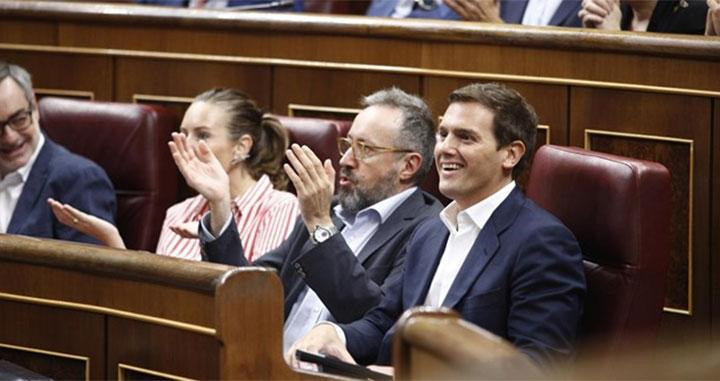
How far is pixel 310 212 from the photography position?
5.92 feet

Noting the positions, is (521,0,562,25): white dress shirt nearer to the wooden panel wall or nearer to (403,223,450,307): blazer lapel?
the wooden panel wall

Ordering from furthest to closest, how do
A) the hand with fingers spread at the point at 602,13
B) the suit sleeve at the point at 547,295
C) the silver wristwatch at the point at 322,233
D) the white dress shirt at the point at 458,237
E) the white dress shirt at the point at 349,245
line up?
the hand with fingers spread at the point at 602,13, the white dress shirt at the point at 349,245, the silver wristwatch at the point at 322,233, the white dress shirt at the point at 458,237, the suit sleeve at the point at 547,295

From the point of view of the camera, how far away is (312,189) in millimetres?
1807

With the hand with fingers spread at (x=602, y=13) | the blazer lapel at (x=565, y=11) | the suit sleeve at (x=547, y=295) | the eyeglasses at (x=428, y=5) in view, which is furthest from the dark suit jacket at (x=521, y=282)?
the eyeglasses at (x=428, y=5)

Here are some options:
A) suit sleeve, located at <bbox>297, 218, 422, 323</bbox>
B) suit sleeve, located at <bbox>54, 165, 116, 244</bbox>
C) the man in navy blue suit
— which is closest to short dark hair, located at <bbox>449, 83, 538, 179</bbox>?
the man in navy blue suit

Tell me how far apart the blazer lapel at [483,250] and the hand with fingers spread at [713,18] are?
20.1 inches

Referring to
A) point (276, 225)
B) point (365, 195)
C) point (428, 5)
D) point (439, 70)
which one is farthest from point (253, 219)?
point (428, 5)

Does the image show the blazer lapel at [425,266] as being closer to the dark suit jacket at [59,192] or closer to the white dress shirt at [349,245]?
the white dress shirt at [349,245]

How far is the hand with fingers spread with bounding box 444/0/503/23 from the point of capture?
2.35 meters

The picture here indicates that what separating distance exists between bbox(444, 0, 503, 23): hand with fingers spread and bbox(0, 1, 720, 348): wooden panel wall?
0.41ft

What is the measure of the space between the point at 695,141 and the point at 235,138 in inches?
27.2

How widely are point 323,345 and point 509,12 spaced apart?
0.93m

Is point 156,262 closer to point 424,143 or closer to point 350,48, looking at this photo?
point 424,143

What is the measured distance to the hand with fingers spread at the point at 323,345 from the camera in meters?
1.66
